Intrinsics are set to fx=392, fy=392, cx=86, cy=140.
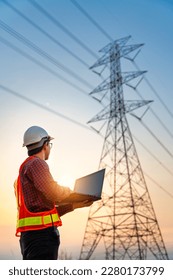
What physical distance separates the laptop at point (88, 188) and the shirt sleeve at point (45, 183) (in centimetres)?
11

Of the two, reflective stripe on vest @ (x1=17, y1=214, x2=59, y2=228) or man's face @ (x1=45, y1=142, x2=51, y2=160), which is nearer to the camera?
reflective stripe on vest @ (x1=17, y1=214, x2=59, y2=228)

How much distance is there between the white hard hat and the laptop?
570 mm

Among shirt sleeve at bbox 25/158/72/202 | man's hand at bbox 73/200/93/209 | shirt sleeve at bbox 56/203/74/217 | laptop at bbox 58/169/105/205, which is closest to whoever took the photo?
shirt sleeve at bbox 25/158/72/202

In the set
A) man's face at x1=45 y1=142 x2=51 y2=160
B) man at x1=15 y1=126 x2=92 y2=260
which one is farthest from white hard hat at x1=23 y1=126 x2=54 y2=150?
man at x1=15 y1=126 x2=92 y2=260

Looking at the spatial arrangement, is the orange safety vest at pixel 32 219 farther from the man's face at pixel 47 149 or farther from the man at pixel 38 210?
the man's face at pixel 47 149

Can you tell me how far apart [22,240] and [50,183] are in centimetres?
62

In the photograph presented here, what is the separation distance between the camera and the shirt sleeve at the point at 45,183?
3.41 meters

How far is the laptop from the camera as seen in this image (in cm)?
A: 358

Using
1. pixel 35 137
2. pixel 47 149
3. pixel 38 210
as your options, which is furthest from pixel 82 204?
pixel 35 137

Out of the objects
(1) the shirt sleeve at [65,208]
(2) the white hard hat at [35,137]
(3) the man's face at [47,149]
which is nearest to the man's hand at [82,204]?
(1) the shirt sleeve at [65,208]

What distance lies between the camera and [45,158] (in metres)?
3.81

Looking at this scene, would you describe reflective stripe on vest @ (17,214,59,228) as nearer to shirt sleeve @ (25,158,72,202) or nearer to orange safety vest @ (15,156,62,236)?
orange safety vest @ (15,156,62,236)

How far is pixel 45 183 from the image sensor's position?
345cm
